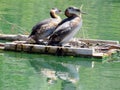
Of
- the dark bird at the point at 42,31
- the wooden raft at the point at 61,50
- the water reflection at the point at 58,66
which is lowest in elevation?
the water reflection at the point at 58,66

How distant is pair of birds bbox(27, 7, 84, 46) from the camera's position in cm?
1205

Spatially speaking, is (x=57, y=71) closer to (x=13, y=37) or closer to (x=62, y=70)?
(x=62, y=70)

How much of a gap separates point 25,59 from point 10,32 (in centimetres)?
344

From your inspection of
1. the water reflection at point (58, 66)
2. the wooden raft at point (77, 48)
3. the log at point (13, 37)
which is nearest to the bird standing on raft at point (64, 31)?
the wooden raft at point (77, 48)

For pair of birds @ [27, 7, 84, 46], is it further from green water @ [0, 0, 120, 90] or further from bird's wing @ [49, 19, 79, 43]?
green water @ [0, 0, 120, 90]

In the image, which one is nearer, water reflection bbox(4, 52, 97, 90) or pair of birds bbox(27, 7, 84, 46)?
water reflection bbox(4, 52, 97, 90)

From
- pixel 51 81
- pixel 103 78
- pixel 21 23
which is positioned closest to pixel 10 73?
pixel 51 81

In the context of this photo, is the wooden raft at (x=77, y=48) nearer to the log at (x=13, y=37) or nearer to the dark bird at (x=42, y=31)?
the dark bird at (x=42, y=31)

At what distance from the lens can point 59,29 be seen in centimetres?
1207

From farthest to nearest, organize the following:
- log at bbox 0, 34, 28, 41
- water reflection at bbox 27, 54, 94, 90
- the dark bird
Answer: log at bbox 0, 34, 28, 41 → the dark bird → water reflection at bbox 27, 54, 94, 90

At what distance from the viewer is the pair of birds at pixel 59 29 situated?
39.5 ft

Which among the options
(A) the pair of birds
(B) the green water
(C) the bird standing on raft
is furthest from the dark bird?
(B) the green water

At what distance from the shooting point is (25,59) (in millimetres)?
11625

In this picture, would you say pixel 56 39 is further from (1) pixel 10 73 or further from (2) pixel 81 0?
(2) pixel 81 0
